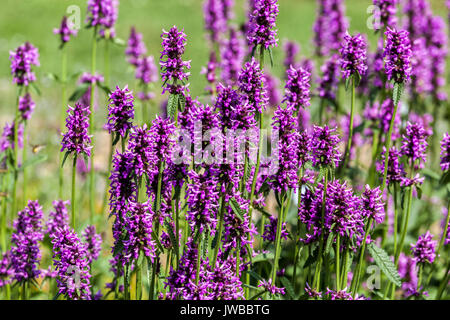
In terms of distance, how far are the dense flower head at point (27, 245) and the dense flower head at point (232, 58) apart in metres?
2.03

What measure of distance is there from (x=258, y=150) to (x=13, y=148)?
8.95ft

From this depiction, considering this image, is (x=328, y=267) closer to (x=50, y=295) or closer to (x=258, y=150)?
(x=258, y=150)

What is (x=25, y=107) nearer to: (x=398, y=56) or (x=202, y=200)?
(x=202, y=200)

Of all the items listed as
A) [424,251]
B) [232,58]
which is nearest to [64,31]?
[232,58]

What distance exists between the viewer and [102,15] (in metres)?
5.32

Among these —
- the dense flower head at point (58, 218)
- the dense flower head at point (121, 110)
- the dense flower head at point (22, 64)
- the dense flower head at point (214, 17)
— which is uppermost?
the dense flower head at point (214, 17)

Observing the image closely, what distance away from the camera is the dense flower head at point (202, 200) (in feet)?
9.36

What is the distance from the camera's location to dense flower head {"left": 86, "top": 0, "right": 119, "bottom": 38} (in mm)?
5258

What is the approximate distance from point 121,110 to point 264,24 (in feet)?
3.27

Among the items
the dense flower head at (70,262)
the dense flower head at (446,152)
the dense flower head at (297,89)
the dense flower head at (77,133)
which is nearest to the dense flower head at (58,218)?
the dense flower head at (70,262)

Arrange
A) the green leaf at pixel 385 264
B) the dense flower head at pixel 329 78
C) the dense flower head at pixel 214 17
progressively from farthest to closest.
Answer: the dense flower head at pixel 214 17, the dense flower head at pixel 329 78, the green leaf at pixel 385 264

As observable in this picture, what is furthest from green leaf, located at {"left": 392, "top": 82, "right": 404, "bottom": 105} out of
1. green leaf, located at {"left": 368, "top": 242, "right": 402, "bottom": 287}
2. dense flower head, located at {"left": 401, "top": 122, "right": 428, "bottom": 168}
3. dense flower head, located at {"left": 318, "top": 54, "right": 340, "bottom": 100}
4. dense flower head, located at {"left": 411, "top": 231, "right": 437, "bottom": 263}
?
dense flower head, located at {"left": 318, "top": 54, "right": 340, "bottom": 100}

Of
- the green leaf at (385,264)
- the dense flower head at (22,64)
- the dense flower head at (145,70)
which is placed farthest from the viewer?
the dense flower head at (145,70)

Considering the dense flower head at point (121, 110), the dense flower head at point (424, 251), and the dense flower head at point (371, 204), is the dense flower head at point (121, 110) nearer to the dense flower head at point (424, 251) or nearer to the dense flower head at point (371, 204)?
the dense flower head at point (371, 204)
